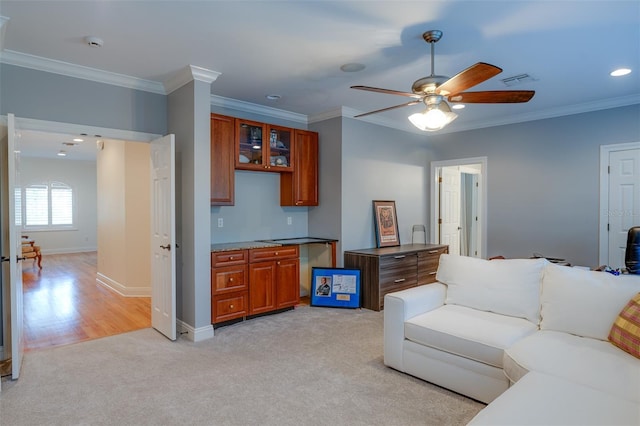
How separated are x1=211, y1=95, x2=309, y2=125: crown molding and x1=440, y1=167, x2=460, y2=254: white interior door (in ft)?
9.02

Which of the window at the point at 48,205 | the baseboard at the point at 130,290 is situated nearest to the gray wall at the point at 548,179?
the baseboard at the point at 130,290

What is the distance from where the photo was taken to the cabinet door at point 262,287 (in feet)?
13.7

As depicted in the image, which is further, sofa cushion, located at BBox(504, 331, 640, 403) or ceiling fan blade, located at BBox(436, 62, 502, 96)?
ceiling fan blade, located at BBox(436, 62, 502, 96)

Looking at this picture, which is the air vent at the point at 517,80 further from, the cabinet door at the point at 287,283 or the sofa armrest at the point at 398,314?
the cabinet door at the point at 287,283

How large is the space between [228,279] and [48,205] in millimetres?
8852

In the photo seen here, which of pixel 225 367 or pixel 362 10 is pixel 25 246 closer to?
pixel 225 367

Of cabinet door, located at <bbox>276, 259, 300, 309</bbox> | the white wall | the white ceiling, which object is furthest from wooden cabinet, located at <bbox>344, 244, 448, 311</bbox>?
the white wall

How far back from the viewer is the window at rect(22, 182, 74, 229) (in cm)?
971

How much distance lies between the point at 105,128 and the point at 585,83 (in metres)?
5.04

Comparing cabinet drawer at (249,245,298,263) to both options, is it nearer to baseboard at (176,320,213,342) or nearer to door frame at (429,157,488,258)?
baseboard at (176,320,213,342)

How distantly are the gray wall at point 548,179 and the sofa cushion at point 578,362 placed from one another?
311cm

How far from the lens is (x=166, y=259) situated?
3.67 metres

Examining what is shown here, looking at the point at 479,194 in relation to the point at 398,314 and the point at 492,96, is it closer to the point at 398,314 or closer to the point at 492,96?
the point at 492,96

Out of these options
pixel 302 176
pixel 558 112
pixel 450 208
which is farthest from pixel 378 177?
pixel 558 112
